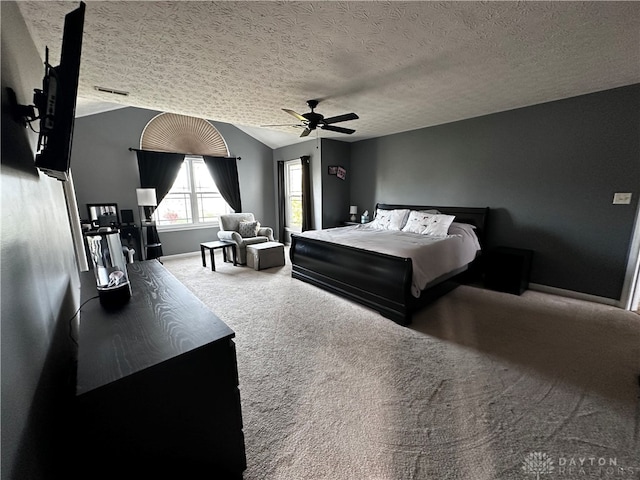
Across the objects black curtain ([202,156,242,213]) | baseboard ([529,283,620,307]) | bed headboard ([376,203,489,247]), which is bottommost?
baseboard ([529,283,620,307])

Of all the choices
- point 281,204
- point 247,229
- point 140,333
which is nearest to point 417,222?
point 247,229

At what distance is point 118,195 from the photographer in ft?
16.0

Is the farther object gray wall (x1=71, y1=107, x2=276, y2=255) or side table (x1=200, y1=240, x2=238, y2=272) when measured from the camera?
side table (x1=200, y1=240, x2=238, y2=272)

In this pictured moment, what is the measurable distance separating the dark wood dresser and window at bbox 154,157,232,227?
4700mm

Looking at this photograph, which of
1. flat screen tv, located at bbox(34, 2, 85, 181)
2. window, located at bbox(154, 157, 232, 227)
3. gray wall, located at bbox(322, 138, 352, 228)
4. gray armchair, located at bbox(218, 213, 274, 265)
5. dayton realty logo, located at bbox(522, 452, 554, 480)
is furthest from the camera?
gray wall, located at bbox(322, 138, 352, 228)

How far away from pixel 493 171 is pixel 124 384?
184 inches

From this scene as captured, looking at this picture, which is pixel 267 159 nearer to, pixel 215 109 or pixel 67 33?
pixel 215 109

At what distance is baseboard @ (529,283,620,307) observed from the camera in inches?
124

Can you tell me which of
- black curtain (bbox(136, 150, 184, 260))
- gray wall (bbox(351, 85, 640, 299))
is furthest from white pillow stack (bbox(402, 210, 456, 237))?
black curtain (bbox(136, 150, 184, 260))

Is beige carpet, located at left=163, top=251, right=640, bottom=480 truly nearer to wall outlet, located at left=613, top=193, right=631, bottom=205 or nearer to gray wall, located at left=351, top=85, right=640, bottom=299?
gray wall, located at left=351, top=85, right=640, bottom=299

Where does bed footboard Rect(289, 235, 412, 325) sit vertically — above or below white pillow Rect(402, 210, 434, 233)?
below

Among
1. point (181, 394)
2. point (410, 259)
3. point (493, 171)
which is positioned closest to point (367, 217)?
point (493, 171)

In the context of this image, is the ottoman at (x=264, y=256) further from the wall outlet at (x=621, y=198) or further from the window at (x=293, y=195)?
the wall outlet at (x=621, y=198)

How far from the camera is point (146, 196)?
4707mm
